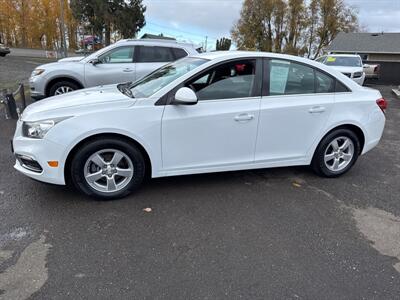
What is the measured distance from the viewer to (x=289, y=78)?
4090 mm

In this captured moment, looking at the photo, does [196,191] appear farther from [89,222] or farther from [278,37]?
[278,37]

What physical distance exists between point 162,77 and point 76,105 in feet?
3.70

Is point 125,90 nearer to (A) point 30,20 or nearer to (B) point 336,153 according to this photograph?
(B) point 336,153

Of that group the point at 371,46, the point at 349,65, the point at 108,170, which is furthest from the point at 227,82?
the point at 371,46

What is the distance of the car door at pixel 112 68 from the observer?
7.81m

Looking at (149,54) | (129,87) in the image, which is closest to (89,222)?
(129,87)

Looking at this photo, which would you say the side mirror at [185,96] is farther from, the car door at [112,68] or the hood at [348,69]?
the hood at [348,69]

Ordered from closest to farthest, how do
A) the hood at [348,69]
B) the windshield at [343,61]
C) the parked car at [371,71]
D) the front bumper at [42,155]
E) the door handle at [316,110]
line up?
the front bumper at [42,155] < the door handle at [316,110] < the hood at [348,69] < the windshield at [343,61] < the parked car at [371,71]

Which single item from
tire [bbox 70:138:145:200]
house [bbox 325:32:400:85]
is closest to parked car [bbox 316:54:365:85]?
tire [bbox 70:138:145:200]

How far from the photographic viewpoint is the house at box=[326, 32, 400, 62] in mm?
36281

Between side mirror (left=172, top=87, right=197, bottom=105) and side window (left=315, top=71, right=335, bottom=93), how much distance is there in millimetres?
1731

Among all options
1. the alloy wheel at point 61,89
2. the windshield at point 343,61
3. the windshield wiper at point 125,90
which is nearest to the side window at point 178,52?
the alloy wheel at point 61,89

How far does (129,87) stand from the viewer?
171 inches

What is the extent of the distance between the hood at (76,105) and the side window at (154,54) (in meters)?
4.49
